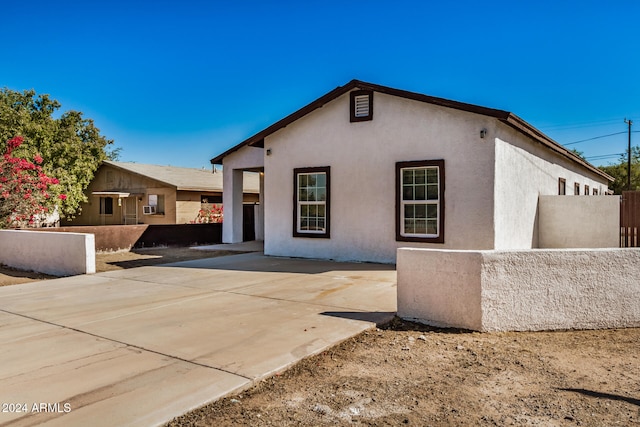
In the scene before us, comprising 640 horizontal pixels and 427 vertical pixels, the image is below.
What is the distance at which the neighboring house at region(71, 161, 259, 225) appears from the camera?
75.5 feet

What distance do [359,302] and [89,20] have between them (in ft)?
39.8

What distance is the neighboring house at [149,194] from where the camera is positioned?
23016 millimetres

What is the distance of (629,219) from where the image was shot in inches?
492

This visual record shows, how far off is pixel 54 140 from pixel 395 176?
23.4 metres

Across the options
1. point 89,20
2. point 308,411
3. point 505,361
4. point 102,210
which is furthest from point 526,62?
point 102,210

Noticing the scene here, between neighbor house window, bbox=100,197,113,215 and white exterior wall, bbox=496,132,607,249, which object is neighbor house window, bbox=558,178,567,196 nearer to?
white exterior wall, bbox=496,132,607,249

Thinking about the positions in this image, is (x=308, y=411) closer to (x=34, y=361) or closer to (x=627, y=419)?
(x=627, y=419)

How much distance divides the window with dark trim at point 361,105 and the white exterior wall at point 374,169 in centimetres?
13

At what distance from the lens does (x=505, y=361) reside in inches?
179

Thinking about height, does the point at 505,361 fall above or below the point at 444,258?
below

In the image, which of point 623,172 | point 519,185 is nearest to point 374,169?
point 519,185

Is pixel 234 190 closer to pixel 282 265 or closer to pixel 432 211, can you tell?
pixel 282 265

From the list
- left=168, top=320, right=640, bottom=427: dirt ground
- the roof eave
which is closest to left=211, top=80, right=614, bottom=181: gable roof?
the roof eave

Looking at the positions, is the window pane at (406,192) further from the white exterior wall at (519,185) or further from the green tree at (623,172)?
the green tree at (623,172)
